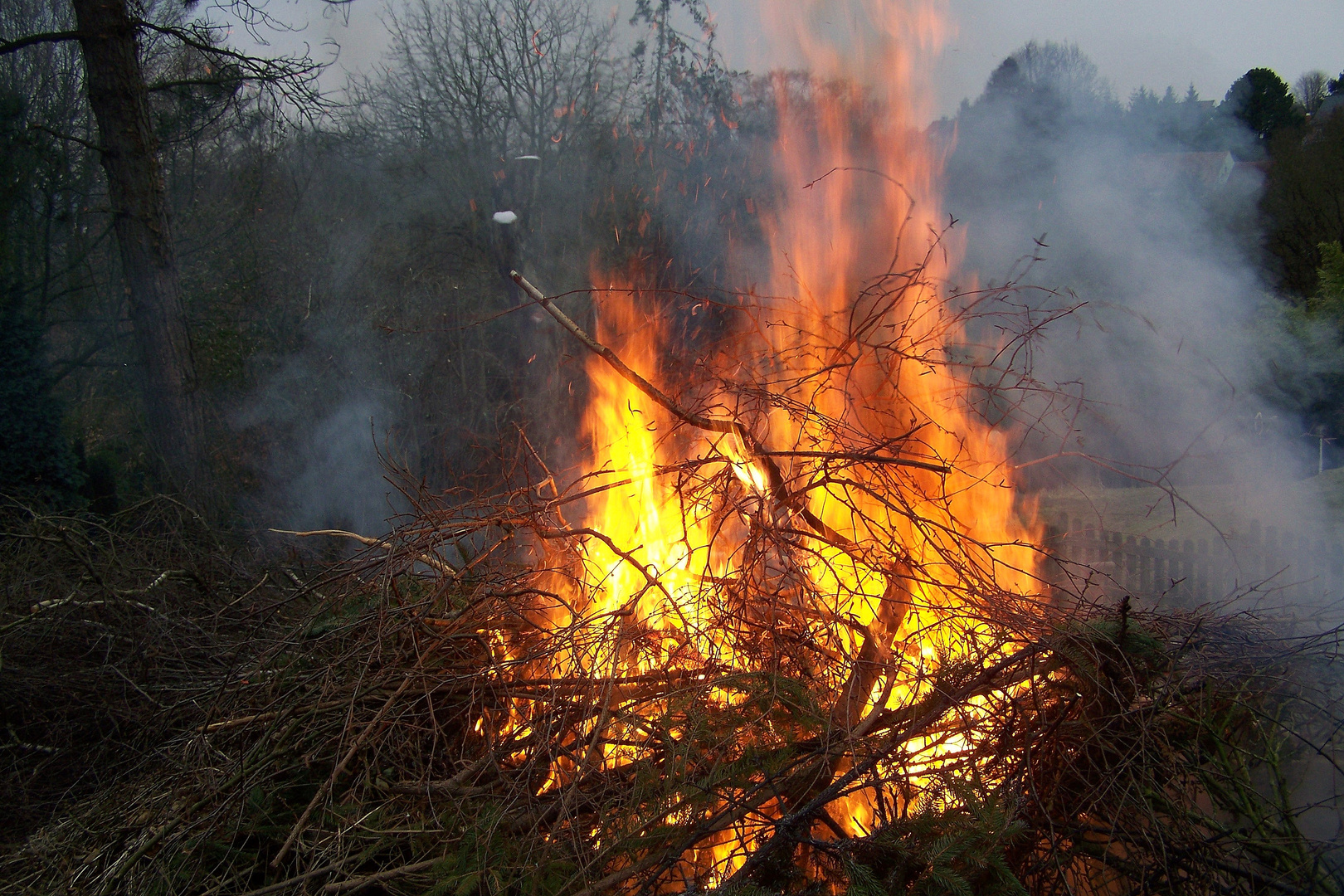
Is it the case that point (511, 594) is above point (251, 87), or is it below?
below

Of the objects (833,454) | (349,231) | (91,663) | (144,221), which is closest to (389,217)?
(349,231)

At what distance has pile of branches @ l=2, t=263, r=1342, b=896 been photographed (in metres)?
2.39

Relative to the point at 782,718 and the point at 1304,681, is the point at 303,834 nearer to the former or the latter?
the point at 782,718

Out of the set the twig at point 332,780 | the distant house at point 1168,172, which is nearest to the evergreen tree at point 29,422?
the twig at point 332,780

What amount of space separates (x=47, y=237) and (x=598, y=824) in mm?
10693

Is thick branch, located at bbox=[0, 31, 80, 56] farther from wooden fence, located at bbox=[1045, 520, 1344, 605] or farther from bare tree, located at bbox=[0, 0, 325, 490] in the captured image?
wooden fence, located at bbox=[1045, 520, 1344, 605]

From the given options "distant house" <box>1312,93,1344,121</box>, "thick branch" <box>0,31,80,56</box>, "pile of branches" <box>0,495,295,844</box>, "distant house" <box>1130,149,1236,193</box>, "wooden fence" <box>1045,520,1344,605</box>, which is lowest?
"wooden fence" <box>1045,520,1344,605</box>

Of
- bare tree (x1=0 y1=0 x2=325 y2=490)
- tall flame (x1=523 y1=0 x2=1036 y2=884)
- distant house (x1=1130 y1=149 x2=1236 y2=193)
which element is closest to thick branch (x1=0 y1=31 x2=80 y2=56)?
bare tree (x1=0 y1=0 x2=325 y2=490)

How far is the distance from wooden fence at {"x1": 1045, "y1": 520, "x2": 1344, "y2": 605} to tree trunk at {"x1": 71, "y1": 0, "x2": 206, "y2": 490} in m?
7.26

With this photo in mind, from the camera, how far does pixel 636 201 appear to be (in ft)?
37.6

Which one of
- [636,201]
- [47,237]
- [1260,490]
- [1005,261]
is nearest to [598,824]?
[1005,261]

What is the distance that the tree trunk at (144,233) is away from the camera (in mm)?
6914

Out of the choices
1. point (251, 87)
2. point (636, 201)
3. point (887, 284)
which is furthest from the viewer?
point (636, 201)

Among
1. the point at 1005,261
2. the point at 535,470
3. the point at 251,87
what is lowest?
the point at 535,470
